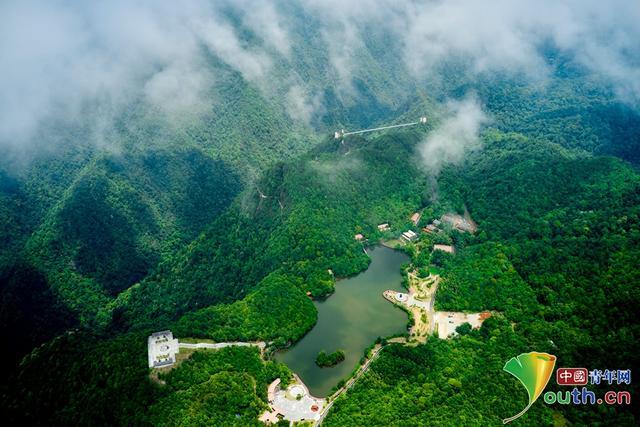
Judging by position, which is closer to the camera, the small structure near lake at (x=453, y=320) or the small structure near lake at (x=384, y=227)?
the small structure near lake at (x=453, y=320)

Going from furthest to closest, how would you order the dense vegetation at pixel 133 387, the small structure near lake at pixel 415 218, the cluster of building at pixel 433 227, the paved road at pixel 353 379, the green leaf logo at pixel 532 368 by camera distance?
the small structure near lake at pixel 415 218, the cluster of building at pixel 433 227, the green leaf logo at pixel 532 368, the paved road at pixel 353 379, the dense vegetation at pixel 133 387

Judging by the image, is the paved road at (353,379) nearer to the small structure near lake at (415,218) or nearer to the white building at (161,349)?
the white building at (161,349)

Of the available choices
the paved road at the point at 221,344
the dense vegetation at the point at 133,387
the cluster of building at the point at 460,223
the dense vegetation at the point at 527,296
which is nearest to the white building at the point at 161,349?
the dense vegetation at the point at 133,387

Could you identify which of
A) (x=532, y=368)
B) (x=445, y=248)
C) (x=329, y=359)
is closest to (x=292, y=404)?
(x=329, y=359)

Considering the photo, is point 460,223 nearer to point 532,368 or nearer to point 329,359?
point 532,368

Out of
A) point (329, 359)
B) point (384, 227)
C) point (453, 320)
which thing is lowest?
point (453, 320)

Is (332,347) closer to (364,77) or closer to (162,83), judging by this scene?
(162,83)

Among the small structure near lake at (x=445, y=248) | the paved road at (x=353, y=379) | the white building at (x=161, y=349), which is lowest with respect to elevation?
the paved road at (x=353, y=379)

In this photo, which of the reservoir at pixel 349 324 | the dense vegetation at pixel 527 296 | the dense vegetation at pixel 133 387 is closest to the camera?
the dense vegetation at pixel 527 296
